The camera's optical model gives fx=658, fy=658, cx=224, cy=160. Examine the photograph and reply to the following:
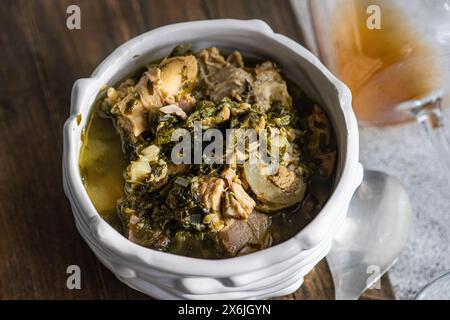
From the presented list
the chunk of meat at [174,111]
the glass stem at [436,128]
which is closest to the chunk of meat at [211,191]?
the chunk of meat at [174,111]

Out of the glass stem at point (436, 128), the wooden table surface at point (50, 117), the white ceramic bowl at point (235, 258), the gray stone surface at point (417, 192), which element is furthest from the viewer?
the glass stem at point (436, 128)

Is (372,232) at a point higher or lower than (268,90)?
lower

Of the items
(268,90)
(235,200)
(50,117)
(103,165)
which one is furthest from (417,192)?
(50,117)

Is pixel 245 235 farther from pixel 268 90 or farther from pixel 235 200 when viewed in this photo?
pixel 268 90

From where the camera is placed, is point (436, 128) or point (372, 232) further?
point (436, 128)

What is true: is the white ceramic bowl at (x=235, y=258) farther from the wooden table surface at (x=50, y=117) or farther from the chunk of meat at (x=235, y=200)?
the wooden table surface at (x=50, y=117)

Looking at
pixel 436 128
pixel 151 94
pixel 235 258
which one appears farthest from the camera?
pixel 436 128

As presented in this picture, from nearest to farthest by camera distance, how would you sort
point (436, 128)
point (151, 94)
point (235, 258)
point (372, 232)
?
point (235, 258), point (151, 94), point (372, 232), point (436, 128)

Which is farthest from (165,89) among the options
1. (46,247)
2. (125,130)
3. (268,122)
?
(46,247)

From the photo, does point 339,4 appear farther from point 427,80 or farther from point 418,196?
point 418,196
